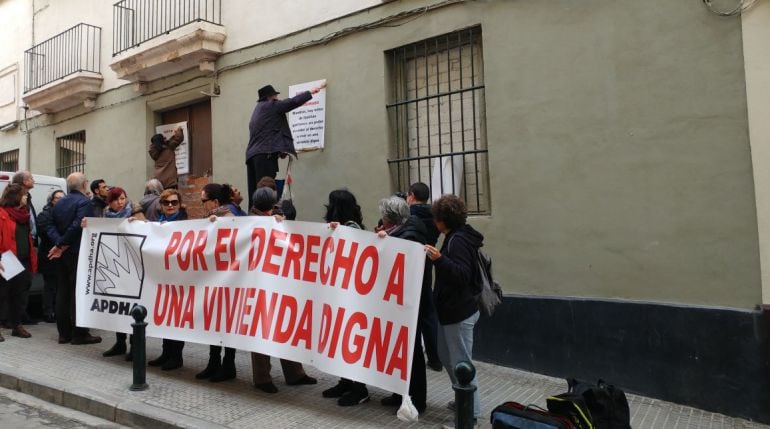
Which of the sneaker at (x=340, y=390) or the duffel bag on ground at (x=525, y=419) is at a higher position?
the duffel bag on ground at (x=525, y=419)

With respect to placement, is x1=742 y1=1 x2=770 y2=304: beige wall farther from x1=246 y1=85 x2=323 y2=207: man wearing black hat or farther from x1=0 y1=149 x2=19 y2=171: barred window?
x1=0 y1=149 x2=19 y2=171: barred window

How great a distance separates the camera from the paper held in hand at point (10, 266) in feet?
21.9

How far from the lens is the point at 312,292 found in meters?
4.38

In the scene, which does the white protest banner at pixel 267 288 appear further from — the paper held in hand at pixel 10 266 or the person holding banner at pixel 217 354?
the paper held in hand at pixel 10 266

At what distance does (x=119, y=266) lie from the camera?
18.3ft

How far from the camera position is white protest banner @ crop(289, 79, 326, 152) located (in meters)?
7.26

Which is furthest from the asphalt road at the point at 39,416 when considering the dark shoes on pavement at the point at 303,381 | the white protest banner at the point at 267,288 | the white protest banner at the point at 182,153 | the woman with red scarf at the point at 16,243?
the white protest banner at the point at 182,153

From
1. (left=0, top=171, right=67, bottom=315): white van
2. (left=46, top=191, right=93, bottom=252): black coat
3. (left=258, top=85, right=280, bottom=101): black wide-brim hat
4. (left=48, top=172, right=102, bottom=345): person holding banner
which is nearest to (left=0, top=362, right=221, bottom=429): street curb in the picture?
(left=48, top=172, right=102, bottom=345): person holding banner

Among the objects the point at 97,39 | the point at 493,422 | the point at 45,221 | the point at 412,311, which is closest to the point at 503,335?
the point at 412,311

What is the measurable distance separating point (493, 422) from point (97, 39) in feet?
35.7

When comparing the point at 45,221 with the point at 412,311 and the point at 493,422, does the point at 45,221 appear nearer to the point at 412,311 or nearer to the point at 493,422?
the point at 412,311

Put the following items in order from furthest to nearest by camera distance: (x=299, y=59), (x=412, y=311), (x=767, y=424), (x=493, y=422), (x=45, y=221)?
(x=299, y=59), (x=45, y=221), (x=767, y=424), (x=412, y=311), (x=493, y=422)

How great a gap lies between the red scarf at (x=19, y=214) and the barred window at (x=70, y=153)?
Result: 448cm

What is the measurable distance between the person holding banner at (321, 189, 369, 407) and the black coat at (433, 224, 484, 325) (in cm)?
97
